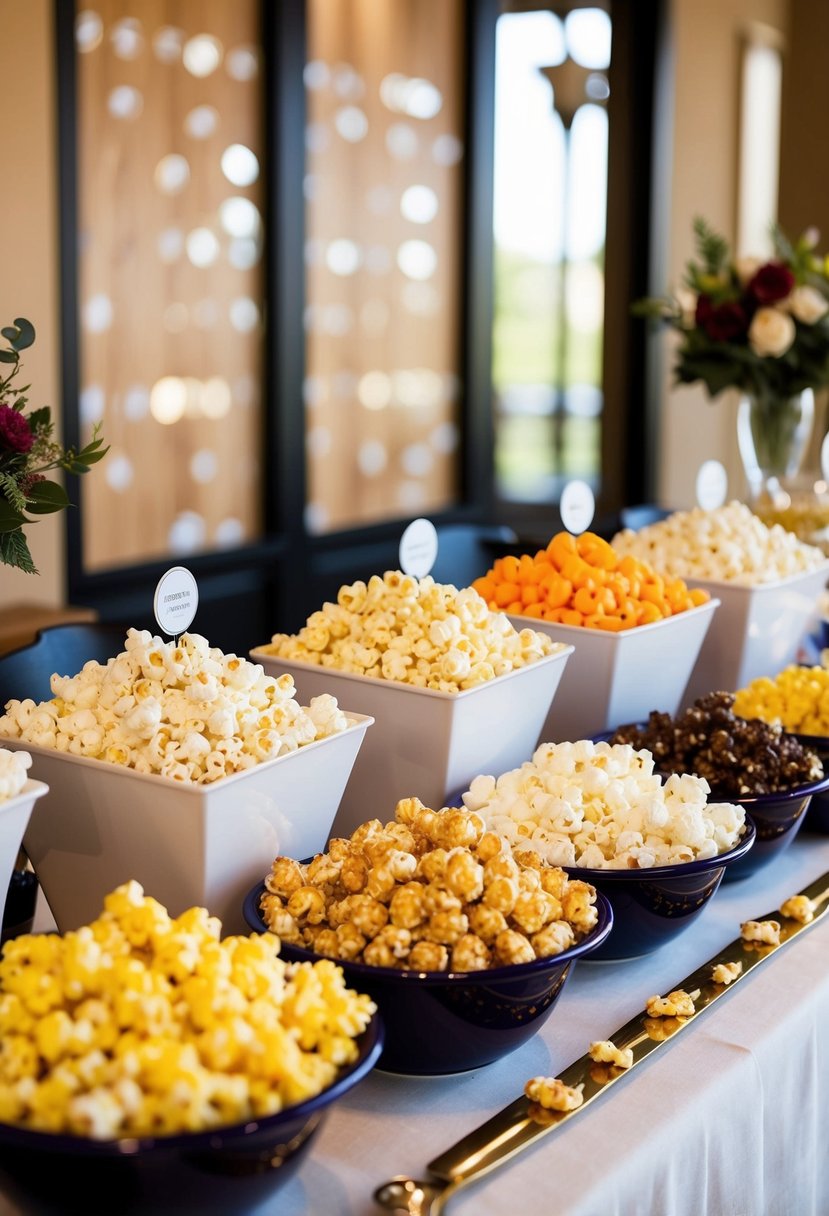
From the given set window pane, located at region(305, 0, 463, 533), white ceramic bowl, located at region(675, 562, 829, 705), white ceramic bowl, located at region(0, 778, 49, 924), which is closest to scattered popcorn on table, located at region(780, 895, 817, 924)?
white ceramic bowl, located at region(675, 562, 829, 705)

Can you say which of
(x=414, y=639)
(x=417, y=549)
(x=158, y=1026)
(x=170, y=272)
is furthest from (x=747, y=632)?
(x=170, y=272)

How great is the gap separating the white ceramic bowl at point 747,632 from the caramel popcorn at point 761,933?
64 cm

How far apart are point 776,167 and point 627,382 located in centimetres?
153

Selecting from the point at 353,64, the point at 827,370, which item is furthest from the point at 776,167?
the point at 827,370

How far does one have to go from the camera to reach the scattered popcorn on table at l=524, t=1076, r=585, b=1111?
3.12 ft

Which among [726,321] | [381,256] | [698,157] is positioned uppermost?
[698,157]

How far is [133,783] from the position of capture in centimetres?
105

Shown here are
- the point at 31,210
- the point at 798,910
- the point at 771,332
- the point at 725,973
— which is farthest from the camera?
the point at 31,210

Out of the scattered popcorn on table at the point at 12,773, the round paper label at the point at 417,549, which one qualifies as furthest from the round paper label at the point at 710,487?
the scattered popcorn on table at the point at 12,773

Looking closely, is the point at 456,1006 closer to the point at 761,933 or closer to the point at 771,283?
the point at 761,933

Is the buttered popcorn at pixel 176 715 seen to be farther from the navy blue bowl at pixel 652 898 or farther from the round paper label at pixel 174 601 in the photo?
the navy blue bowl at pixel 652 898

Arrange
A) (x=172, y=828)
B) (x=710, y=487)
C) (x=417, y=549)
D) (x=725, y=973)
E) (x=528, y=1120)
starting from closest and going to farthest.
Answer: (x=528, y=1120), (x=172, y=828), (x=725, y=973), (x=417, y=549), (x=710, y=487)

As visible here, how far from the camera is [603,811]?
121 cm

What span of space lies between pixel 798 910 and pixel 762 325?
59.0 inches
